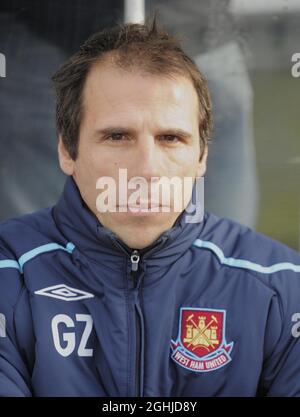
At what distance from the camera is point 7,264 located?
4.76 ft

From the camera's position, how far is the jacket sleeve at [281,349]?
140cm

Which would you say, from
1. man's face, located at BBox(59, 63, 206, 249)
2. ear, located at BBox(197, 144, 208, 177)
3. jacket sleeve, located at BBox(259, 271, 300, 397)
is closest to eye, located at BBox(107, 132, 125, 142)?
man's face, located at BBox(59, 63, 206, 249)

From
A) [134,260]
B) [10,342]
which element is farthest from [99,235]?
[10,342]

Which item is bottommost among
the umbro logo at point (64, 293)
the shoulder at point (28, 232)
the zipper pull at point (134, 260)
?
the umbro logo at point (64, 293)

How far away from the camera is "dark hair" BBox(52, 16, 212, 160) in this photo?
1.42m

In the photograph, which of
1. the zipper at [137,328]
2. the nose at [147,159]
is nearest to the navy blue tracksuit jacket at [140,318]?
the zipper at [137,328]

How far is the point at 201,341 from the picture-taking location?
142 centimetres

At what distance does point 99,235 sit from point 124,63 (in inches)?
16.3

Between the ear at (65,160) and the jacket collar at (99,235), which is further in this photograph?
the ear at (65,160)

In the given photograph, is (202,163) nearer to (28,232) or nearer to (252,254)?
(252,254)

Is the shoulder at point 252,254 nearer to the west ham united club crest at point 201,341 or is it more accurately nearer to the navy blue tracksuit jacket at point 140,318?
the navy blue tracksuit jacket at point 140,318
